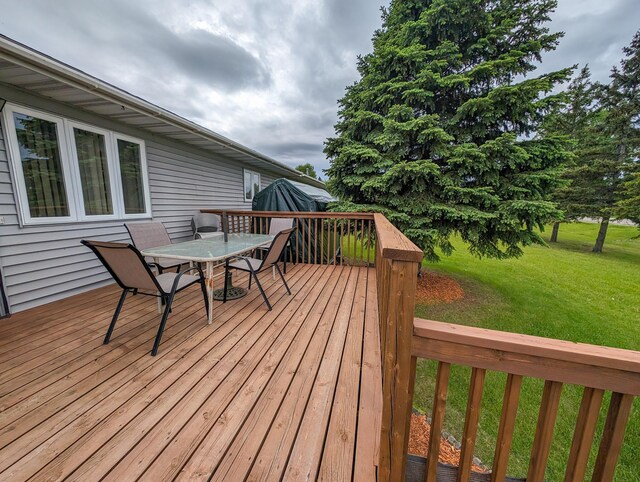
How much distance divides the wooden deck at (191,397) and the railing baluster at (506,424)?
1.79 ft

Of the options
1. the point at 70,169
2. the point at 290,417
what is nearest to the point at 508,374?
the point at 290,417

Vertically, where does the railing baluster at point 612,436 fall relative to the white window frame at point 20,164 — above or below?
below

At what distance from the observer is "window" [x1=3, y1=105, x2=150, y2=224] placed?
2.94m

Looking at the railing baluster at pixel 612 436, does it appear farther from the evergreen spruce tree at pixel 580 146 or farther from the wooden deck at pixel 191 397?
the evergreen spruce tree at pixel 580 146

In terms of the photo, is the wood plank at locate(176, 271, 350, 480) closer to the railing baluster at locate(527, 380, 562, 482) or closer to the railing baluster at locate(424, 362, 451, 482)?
the railing baluster at locate(424, 362, 451, 482)

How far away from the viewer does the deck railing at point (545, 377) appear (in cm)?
84

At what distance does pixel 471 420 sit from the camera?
992 millimetres

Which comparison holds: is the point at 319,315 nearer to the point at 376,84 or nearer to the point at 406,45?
the point at 376,84

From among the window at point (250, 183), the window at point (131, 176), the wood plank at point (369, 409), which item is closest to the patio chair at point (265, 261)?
the wood plank at point (369, 409)

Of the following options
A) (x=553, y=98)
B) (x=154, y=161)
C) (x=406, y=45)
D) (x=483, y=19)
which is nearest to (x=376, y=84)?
(x=406, y=45)

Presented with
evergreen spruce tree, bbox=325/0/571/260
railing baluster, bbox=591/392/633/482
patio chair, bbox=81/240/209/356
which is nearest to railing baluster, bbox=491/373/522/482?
railing baluster, bbox=591/392/633/482

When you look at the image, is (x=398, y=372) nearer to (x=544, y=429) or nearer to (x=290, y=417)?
(x=544, y=429)

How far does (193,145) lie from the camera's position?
5543mm

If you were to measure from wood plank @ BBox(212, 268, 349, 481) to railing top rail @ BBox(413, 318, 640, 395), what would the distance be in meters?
1.03
